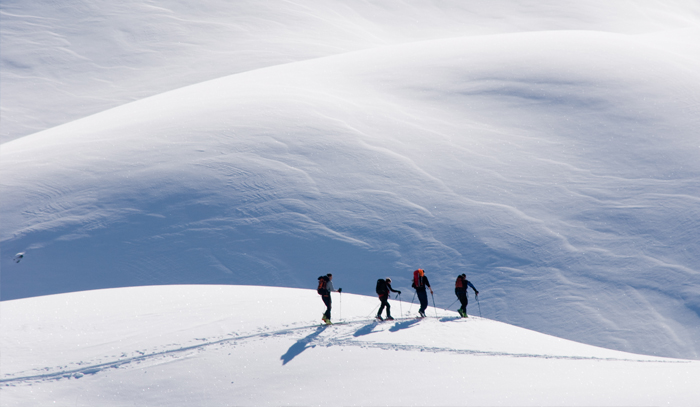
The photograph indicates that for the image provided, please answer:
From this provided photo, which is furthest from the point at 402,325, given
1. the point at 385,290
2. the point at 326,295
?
the point at 326,295

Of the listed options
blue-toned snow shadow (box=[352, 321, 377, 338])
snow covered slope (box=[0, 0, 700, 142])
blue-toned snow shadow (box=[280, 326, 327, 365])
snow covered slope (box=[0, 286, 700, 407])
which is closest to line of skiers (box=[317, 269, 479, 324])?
snow covered slope (box=[0, 286, 700, 407])

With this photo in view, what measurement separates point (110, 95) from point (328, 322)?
25.6 m

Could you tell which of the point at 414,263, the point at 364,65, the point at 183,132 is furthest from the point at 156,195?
the point at 364,65

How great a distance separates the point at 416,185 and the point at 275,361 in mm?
9377

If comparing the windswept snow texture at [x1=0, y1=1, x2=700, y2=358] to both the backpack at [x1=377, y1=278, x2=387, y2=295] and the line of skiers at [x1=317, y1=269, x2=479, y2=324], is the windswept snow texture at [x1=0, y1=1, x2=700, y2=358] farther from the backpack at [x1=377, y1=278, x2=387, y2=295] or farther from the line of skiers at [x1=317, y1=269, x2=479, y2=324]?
the backpack at [x1=377, y1=278, x2=387, y2=295]

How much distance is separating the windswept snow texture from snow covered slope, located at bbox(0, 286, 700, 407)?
424cm

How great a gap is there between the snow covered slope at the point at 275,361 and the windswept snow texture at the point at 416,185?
424 cm

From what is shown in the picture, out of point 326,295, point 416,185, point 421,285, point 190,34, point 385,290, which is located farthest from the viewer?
point 190,34

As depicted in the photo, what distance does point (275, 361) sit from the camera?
8352 mm

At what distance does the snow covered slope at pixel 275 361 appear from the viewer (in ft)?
25.2

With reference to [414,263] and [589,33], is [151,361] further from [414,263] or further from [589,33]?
[589,33]

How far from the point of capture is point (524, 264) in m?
15.1

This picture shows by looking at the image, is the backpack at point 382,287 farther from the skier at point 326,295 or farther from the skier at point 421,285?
the skier at point 326,295

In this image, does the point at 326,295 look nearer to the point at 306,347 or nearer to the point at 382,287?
the point at 382,287
